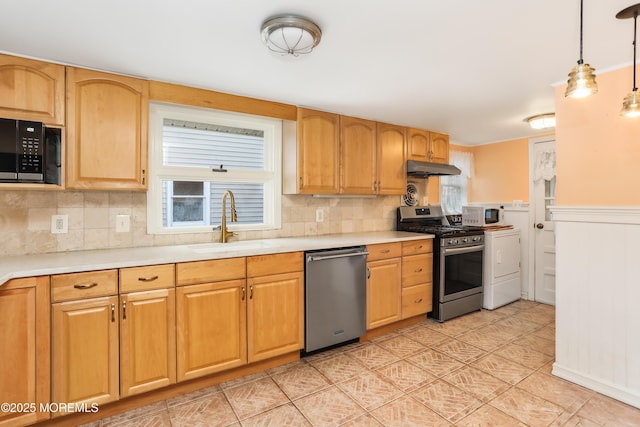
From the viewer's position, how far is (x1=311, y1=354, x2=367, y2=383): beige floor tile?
2364 millimetres

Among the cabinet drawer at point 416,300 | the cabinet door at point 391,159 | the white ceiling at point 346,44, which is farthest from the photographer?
the cabinet door at point 391,159

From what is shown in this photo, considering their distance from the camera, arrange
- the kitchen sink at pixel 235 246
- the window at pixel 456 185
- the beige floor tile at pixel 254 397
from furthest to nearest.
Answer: the window at pixel 456 185 → the kitchen sink at pixel 235 246 → the beige floor tile at pixel 254 397

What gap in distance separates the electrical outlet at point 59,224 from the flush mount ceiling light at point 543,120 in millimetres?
4343

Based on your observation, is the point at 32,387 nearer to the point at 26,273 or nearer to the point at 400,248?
Result: the point at 26,273

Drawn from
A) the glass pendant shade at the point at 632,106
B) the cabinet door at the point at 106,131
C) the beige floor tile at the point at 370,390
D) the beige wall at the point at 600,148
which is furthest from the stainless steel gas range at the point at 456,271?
the cabinet door at the point at 106,131

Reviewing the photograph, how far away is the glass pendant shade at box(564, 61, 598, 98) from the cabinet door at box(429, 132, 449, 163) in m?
2.66

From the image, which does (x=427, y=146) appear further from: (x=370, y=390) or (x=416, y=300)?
(x=370, y=390)

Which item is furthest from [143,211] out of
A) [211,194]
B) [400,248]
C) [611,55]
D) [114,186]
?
[611,55]

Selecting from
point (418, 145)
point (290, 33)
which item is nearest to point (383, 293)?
point (418, 145)

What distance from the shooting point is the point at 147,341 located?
6.50ft

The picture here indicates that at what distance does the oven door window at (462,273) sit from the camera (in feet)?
11.3

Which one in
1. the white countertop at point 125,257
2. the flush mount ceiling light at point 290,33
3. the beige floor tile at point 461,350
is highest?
the flush mount ceiling light at point 290,33

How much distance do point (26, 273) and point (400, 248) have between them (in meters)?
2.78

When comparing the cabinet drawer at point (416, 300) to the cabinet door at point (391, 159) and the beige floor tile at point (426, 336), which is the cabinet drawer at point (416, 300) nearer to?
the beige floor tile at point (426, 336)
